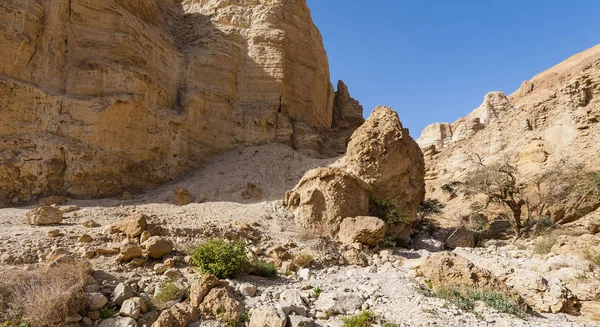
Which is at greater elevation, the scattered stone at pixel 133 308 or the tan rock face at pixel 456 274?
the tan rock face at pixel 456 274

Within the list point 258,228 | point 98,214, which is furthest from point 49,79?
point 258,228

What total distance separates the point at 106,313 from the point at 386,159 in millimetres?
9908

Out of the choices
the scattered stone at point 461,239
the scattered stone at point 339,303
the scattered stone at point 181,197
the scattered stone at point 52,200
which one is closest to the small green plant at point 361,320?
the scattered stone at point 339,303

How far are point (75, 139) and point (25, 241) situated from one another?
6.19 m

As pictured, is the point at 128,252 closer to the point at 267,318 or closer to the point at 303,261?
the point at 267,318

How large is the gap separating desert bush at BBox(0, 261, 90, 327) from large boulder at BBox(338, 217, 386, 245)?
683cm

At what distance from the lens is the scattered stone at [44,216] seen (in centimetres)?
899

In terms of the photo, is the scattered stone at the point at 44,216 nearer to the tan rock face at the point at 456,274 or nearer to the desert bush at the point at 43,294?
the desert bush at the point at 43,294

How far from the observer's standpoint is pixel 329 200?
11.8 meters

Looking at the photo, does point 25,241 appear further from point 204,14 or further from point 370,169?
point 204,14

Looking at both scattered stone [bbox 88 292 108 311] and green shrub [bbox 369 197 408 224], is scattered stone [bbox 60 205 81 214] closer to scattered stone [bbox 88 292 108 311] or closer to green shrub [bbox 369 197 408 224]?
scattered stone [bbox 88 292 108 311]

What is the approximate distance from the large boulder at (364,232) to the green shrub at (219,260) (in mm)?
4071

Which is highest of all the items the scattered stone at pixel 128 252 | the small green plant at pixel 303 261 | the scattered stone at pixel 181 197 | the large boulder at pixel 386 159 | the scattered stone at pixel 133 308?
the large boulder at pixel 386 159

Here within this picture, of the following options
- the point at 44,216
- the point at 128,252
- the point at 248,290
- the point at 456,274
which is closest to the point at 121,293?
the point at 128,252
